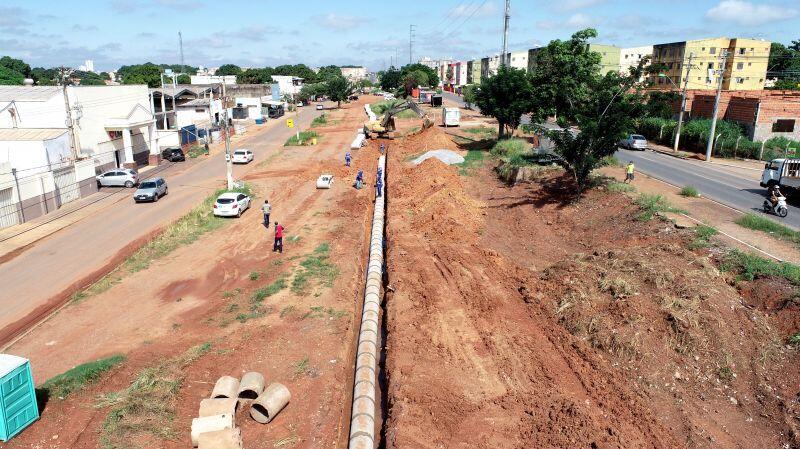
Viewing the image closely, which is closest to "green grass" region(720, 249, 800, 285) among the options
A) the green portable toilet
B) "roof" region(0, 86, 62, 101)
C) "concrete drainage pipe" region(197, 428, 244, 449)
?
"concrete drainage pipe" region(197, 428, 244, 449)

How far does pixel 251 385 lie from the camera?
1410cm

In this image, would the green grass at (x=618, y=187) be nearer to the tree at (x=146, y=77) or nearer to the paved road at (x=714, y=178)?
the paved road at (x=714, y=178)

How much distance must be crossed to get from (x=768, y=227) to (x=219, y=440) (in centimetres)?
2329

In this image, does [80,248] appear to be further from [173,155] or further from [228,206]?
[173,155]

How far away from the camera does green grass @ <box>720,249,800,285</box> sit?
1728 centimetres

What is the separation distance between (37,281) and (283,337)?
1345cm

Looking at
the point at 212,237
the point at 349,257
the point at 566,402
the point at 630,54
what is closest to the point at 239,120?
the point at 212,237

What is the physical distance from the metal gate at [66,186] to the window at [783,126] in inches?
2342

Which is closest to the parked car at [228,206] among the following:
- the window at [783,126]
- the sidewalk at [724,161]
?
the sidewalk at [724,161]

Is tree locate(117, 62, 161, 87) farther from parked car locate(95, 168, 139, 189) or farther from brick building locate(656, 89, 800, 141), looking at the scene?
brick building locate(656, 89, 800, 141)

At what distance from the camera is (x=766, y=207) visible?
26.5 m

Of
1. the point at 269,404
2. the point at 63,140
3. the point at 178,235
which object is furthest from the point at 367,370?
the point at 63,140

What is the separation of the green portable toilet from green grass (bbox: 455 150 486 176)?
3402 cm

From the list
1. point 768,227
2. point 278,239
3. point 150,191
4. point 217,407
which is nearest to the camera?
point 217,407
